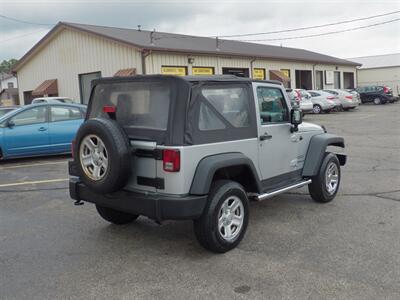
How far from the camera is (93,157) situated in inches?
179

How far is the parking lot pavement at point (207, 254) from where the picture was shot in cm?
375

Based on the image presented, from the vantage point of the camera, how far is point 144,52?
69.5 ft

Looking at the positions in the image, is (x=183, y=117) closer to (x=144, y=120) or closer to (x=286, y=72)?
(x=144, y=120)

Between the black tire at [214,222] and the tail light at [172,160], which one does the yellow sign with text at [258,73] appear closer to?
the black tire at [214,222]

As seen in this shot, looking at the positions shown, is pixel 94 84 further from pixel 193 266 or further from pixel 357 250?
pixel 357 250

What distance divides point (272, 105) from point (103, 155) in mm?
2265

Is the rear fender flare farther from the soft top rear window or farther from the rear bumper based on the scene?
the soft top rear window

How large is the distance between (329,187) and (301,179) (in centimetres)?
60

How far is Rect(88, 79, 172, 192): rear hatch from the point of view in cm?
442

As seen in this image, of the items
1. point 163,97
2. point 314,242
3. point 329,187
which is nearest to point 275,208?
point 329,187

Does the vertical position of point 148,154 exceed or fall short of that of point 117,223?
it exceeds it

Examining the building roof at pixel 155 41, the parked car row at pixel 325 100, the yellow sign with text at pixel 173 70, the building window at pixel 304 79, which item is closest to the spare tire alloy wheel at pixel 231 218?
the building roof at pixel 155 41

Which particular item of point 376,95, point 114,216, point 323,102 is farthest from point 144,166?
point 376,95

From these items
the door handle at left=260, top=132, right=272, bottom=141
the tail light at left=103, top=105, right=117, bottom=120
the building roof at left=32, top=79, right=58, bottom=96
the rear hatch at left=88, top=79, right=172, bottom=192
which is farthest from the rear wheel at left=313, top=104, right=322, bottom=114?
the tail light at left=103, top=105, right=117, bottom=120
